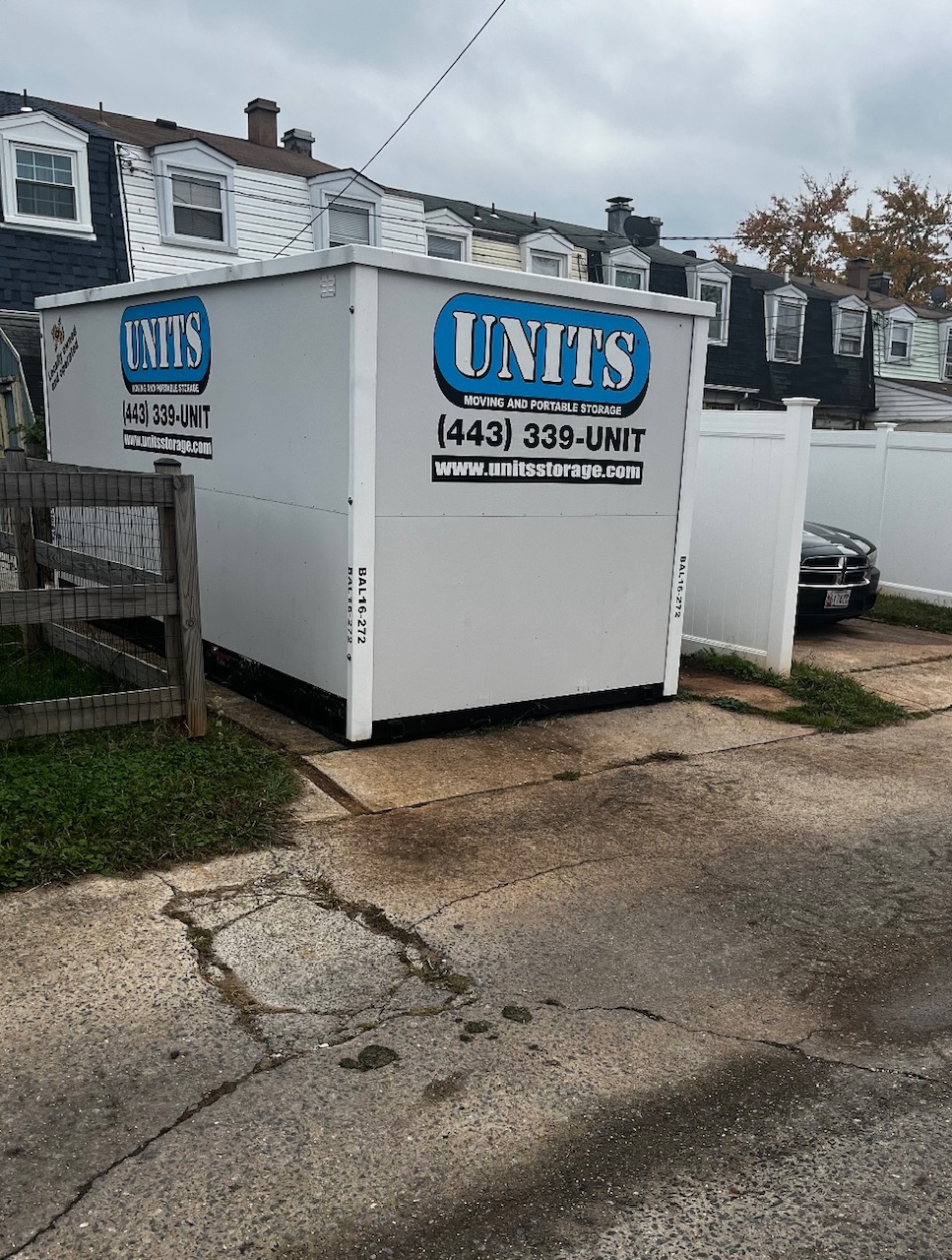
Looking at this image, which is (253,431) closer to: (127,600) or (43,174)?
(127,600)

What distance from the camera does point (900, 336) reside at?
1149 inches

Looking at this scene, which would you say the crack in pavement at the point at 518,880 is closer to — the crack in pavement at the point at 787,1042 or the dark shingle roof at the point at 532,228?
the crack in pavement at the point at 787,1042

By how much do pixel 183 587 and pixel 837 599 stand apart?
274 inches

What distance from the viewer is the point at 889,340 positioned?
94.9 ft

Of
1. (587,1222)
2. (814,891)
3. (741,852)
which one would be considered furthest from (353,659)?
(587,1222)

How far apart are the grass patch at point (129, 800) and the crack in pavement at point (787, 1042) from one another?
192cm

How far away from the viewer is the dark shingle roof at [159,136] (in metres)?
16.1

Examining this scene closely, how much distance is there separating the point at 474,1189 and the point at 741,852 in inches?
105

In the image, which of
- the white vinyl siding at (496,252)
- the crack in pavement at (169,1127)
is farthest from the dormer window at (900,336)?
the crack in pavement at (169,1127)

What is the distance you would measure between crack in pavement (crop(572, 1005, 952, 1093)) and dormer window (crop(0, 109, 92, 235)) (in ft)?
49.9

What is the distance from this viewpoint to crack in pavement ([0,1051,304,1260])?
7.98ft

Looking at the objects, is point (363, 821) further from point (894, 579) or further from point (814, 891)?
point (894, 579)

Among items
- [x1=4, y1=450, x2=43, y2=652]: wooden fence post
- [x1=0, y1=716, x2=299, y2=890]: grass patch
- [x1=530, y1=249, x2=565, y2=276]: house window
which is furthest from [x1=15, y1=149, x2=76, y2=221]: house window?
[x1=0, y1=716, x2=299, y2=890]: grass patch

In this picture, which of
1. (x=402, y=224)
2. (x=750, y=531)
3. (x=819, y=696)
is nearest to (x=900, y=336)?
(x=402, y=224)
